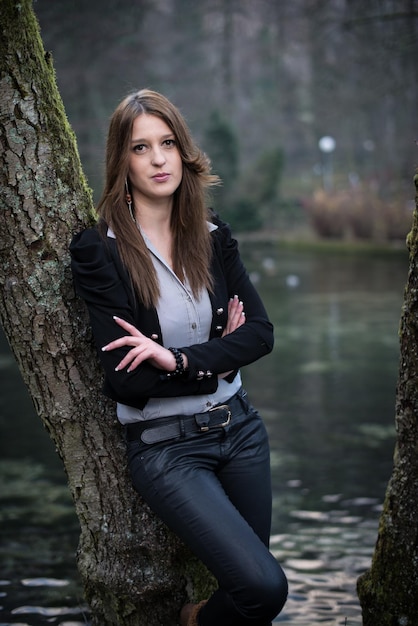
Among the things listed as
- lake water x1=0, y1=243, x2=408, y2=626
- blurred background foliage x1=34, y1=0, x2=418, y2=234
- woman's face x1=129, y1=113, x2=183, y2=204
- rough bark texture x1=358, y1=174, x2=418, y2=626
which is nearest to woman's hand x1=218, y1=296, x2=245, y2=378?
woman's face x1=129, y1=113, x2=183, y2=204

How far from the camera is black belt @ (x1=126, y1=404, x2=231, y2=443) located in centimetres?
261

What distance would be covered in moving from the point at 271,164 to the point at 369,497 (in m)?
24.7

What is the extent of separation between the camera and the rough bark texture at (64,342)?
2.74 m

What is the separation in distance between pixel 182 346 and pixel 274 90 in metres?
43.6

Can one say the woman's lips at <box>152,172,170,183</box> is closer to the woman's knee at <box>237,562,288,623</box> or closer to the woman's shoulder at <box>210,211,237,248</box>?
the woman's shoulder at <box>210,211,237,248</box>

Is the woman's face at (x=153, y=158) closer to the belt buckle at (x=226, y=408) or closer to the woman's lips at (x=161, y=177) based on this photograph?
the woman's lips at (x=161, y=177)

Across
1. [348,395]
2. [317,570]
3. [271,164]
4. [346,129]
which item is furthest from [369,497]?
[346,129]

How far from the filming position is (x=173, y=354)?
102 inches

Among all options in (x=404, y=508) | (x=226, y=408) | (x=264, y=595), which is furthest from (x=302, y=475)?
(x=264, y=595)

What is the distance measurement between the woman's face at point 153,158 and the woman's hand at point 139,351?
49 cm

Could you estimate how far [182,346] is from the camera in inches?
108

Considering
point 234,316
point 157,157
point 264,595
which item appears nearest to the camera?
point 264,595

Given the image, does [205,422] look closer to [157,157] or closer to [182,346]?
[182,346]

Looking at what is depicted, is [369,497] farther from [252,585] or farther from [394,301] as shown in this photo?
[394,301]
